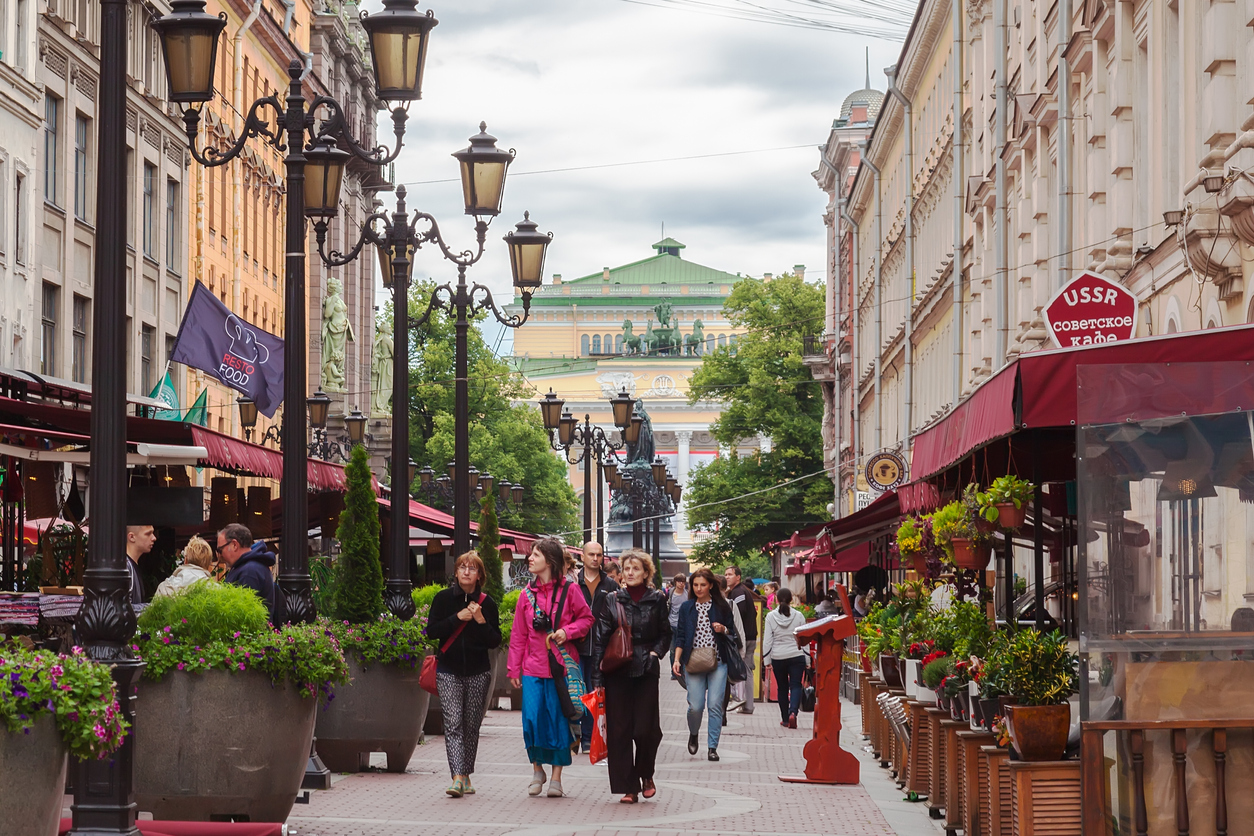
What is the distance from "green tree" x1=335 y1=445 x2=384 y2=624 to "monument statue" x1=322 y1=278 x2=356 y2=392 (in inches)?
1635

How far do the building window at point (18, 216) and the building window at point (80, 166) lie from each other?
10.3 feet

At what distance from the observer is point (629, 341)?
148750mm

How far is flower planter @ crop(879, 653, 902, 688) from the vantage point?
15609 millimetres

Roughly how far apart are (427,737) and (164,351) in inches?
947

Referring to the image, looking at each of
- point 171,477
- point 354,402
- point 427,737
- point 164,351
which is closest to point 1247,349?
point 427,737

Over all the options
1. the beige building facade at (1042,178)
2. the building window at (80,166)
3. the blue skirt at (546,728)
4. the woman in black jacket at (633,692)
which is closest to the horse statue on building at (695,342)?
the beige building facade at (1042,178)

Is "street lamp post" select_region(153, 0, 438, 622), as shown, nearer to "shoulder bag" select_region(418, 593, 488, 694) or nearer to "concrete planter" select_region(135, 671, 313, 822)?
"shoulder bag" select_region(418, 593, 488, 694)

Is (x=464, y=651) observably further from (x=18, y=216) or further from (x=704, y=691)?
(x=18, y=216)

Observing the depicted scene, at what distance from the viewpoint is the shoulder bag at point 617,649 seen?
43.5 feet

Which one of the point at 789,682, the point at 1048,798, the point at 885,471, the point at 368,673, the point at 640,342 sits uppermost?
the point at 640,342

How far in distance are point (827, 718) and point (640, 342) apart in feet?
441

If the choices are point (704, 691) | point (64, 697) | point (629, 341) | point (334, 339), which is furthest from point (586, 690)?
point (629, 341)

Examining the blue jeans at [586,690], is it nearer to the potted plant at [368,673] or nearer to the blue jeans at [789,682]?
the potted plant at [368,673]

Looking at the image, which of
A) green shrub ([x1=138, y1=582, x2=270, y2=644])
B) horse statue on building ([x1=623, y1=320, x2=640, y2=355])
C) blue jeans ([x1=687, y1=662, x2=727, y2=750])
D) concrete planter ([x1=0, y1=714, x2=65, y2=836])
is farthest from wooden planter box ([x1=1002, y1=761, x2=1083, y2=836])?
horse statue on building ([x1=623, y1=320, x2=640, y2=355])
